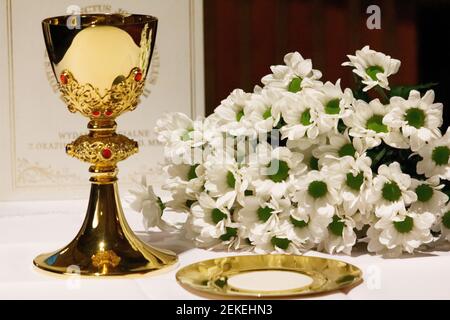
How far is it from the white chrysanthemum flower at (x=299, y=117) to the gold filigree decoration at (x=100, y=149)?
13 centimetres

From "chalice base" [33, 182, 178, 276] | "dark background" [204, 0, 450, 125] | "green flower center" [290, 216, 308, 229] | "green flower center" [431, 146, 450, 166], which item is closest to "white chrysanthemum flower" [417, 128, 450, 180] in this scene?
"green flower center" [431, 146, 450, 166]

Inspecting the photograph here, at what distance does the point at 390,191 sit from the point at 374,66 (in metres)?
0.11

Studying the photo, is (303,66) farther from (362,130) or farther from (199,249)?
(199,249)

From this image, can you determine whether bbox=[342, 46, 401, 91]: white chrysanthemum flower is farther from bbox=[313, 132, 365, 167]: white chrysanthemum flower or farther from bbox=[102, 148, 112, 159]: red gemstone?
bbox=[102, 148, 112, 159]: red gemstone

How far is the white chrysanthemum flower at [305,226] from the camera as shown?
2.23ft

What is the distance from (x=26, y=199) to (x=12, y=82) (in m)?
0.15

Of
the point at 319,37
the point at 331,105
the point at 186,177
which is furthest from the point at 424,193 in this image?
the point at 319,37

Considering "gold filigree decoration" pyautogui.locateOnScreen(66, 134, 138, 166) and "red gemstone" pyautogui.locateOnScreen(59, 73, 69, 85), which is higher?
"red gemstone" pyautogui.locateOnScreen(59, 73, 69, 85)

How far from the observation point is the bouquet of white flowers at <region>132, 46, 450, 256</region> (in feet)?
2.21

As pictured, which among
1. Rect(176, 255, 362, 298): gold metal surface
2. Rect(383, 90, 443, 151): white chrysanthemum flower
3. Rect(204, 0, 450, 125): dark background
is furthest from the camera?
Rect(204, 0, 450, 125): dark background

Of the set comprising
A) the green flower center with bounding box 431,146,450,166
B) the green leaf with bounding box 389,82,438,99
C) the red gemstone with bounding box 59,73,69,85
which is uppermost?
the red gemstone with bounding box 59,73,69,85

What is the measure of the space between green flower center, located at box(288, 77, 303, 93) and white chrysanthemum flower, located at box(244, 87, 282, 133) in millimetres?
20

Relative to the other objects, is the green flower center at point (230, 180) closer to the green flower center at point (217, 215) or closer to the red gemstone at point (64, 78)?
the green flower center at point (217, 215)

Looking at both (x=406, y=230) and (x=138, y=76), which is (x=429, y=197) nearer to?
(x=406, y=230)
